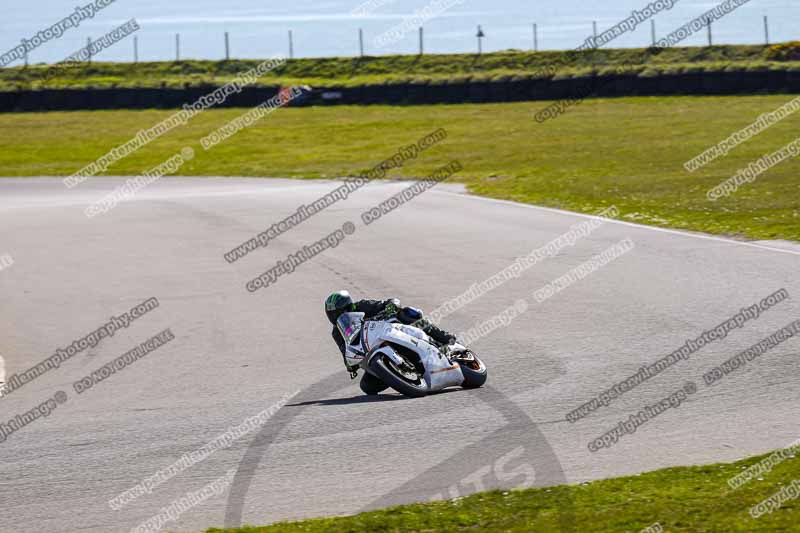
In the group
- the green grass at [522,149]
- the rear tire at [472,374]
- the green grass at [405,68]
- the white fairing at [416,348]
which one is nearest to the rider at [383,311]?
the white fairing at [416,348]

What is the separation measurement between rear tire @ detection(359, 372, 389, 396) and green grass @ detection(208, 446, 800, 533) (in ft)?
10.2

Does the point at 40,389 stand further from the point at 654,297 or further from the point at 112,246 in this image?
the point at 112,246

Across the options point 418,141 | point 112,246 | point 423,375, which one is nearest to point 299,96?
point 418,141

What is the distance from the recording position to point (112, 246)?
2350cm

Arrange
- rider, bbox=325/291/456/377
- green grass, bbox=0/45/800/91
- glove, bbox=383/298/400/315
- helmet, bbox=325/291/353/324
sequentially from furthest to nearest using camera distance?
1. green grass, bbox=0/45/800/91
2. helmet, bbox=325/291/353/324
3. glove, bbox=383/298/400/315
4. rider, bbox=325/291/456/377

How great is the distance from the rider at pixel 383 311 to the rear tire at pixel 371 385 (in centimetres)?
18

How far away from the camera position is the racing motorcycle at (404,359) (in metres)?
10.5

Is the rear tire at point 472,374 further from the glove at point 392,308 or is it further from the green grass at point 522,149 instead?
the green grass at point 522,149

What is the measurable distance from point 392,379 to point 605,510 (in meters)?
3.34

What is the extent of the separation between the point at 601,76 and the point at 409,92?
8.49m

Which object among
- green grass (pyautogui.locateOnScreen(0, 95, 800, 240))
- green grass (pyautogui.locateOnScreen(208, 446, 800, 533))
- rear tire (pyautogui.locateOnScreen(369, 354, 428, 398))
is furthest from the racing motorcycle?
green grass (pyautogui.locateOnScreen(0, 95, 800, 240))

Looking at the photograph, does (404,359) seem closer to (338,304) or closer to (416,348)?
(416,348)

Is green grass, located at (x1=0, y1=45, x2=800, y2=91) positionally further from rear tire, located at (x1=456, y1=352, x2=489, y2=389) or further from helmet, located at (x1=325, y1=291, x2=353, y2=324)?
helmet, located at (x1=325, y1=291, x2=353, y2=324)

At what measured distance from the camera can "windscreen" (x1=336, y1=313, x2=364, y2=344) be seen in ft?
35.7
